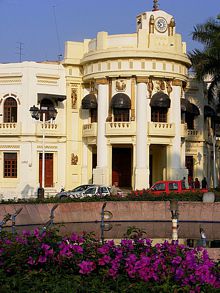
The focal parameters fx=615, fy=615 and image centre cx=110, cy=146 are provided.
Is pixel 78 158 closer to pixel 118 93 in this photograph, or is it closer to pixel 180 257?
pixel 118 93

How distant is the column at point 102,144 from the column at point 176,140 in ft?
15.0

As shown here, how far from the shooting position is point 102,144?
41.8 m

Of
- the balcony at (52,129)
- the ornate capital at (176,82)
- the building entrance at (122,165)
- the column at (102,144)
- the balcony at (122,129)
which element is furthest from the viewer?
the building entrance at (122,165)

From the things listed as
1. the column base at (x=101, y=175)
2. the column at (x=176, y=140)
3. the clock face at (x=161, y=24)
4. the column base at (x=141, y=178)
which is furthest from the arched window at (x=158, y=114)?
the clock face at (x=161, y=24)

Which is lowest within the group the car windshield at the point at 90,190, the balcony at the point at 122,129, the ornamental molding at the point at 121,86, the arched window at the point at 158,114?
the car windshield at the point at 90,190

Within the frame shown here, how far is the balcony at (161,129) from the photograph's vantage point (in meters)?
41.5

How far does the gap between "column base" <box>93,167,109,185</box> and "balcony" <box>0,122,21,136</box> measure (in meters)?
6.00

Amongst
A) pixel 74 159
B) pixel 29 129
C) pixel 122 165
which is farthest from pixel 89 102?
pixel 122 165

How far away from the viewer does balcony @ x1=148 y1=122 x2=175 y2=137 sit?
41469 millimetres

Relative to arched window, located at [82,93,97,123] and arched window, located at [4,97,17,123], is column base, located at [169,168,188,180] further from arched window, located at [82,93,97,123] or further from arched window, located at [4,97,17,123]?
arched window, located at [4,97,17,123]

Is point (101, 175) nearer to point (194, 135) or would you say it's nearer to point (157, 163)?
point (157, 163)

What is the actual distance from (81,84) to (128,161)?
660cm

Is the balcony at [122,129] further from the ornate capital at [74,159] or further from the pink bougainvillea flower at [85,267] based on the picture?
the pink bougainvillea flower at [85,267]

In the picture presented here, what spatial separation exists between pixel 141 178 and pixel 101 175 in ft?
9.10
